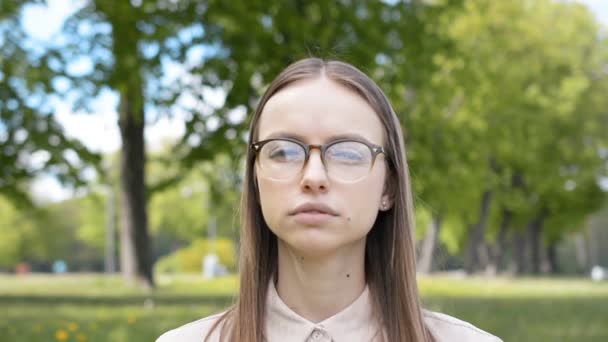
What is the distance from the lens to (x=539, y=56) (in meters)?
37.7

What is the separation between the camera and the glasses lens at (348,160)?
2061mm

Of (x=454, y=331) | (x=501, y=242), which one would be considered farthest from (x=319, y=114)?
(x=501, y=242)

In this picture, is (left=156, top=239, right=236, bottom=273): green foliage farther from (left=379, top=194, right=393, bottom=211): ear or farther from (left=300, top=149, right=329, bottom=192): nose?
(left=300, top=149, right=329, bottom=192): nose

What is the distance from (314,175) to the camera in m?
2.01

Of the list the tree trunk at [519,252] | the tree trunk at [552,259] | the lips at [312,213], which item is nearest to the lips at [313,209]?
the lips at [312,213]

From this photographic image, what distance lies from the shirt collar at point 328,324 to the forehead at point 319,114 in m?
0.43

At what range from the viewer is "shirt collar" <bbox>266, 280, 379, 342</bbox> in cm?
210

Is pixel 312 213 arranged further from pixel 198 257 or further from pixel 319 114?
pixel 198 257

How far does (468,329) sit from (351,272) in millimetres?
332

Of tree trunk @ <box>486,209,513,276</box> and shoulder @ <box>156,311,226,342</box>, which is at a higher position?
shoulder @ <box>156,311,226,342</box>

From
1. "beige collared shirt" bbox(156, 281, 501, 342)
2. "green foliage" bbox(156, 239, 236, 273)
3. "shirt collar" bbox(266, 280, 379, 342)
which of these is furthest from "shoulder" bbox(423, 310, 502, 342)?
"green foliage" bbox(156, 239, 236, 273)

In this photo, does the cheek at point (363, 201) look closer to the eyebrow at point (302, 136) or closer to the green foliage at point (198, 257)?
the eyebrow at point (302, 136)

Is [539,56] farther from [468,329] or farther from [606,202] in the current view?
[468,329]

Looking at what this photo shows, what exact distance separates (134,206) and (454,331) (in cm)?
1799
